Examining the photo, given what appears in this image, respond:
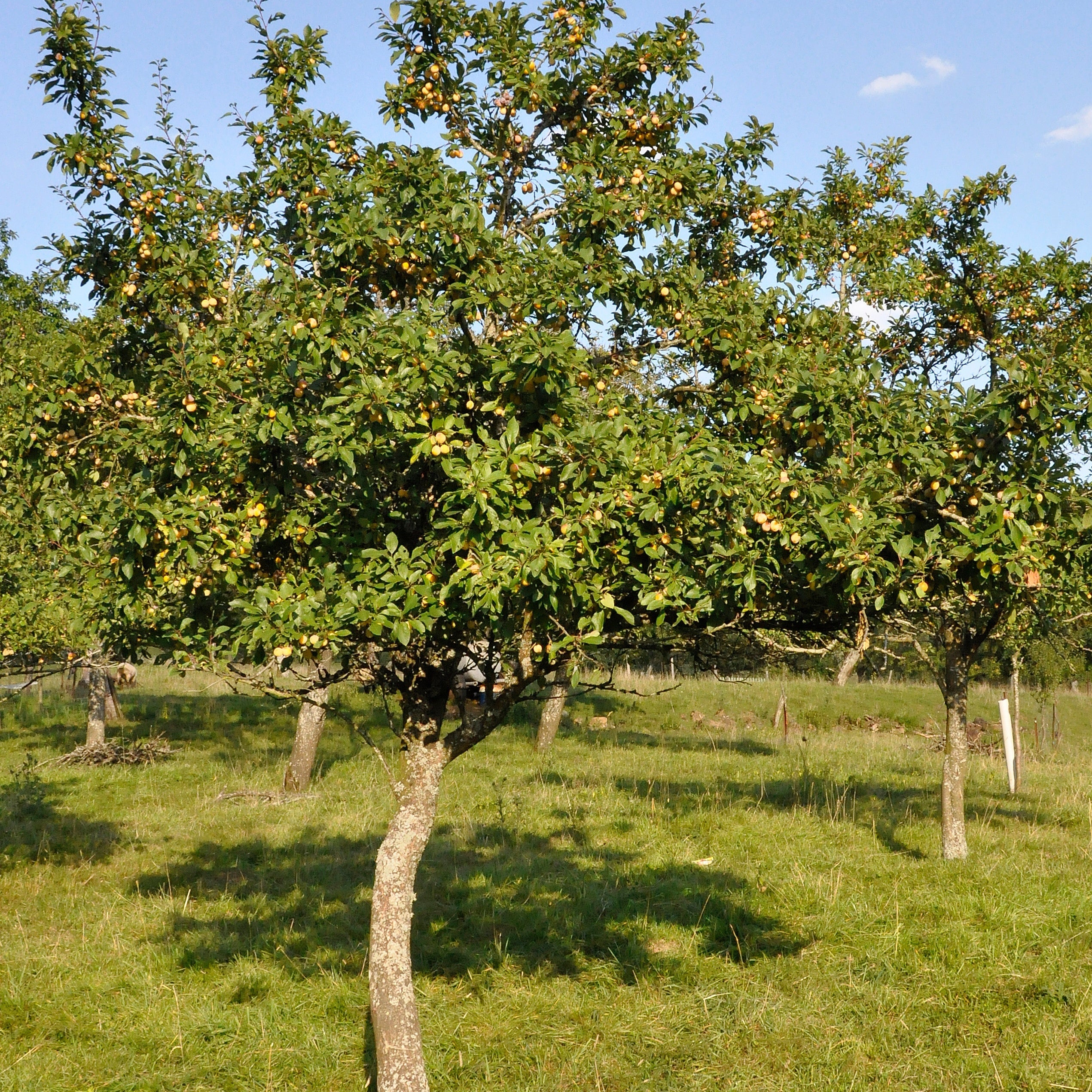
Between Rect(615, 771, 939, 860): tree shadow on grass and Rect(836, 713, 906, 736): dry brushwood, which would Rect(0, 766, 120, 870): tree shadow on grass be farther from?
Rect(836, 713, 906, 736): dry brushwood

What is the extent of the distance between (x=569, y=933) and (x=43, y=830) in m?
9.03

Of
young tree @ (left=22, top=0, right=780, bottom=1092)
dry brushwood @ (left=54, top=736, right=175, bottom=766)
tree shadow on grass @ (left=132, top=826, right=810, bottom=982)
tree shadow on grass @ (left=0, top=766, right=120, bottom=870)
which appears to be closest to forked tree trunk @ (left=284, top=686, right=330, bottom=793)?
tree shadow on grass @ (left=0, top=766, right=120, bottom=870)

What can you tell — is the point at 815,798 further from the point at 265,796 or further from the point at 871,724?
the point at 871,724

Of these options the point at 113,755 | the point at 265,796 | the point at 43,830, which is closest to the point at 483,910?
the point at 265,796

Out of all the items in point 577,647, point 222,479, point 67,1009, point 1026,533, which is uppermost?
point 222,479

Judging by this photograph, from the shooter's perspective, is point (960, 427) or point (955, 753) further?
point (955, 753)

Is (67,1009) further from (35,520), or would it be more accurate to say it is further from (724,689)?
(724,689)

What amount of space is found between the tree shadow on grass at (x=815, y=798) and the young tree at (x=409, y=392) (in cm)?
922

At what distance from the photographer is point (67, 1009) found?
942cm

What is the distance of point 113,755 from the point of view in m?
20.4

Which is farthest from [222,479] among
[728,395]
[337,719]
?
[337,719]

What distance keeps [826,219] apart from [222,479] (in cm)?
959

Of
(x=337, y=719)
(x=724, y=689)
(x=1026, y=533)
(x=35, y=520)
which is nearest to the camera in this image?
(x=1026, y=533)

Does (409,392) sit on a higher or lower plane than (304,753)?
higher
